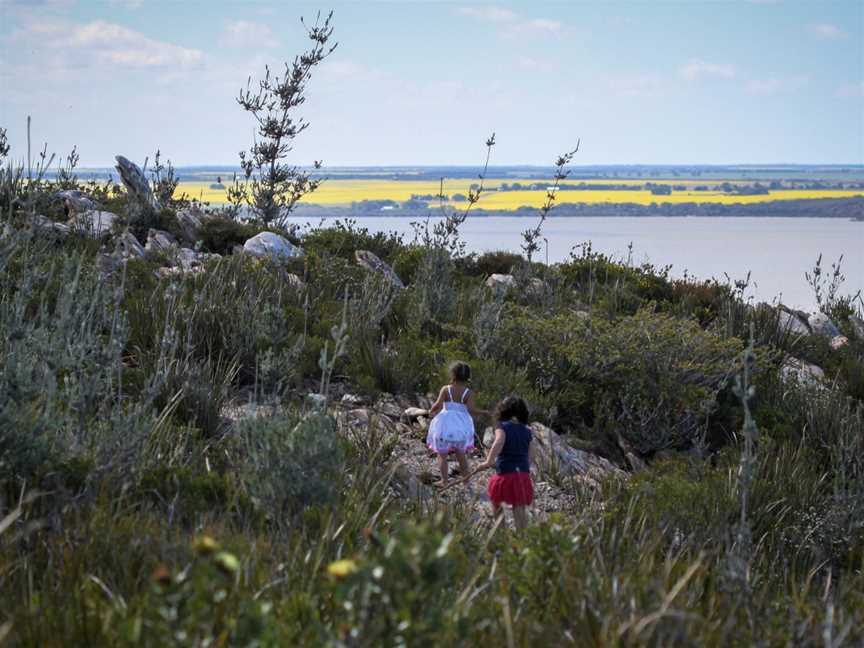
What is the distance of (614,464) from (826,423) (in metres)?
1.94

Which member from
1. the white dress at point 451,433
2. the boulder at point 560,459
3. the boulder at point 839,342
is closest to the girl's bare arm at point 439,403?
the white dress at point 451,433

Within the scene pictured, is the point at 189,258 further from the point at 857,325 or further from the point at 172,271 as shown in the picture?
the point at 857,325

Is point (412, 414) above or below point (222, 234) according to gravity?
below

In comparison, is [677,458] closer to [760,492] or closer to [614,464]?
[614,464]

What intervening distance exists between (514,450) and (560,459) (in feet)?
4.49

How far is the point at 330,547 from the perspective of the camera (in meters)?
3.90

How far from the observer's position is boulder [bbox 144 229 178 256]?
11.2 m

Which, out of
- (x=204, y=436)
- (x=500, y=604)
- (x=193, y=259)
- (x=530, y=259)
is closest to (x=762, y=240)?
(x=530, y=259)

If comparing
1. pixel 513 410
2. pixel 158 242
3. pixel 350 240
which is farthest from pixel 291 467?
pixel 350 240

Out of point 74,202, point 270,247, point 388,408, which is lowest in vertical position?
point 388,408

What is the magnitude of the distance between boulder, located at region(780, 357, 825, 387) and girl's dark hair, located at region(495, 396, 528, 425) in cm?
436

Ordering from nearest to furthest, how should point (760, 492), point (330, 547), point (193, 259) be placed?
point (330, 547)
point (760, 492)
point (193, 259)

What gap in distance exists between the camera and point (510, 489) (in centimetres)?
548

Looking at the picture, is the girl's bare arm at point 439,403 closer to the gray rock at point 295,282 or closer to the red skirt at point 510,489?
the red skirt at point 510,489
